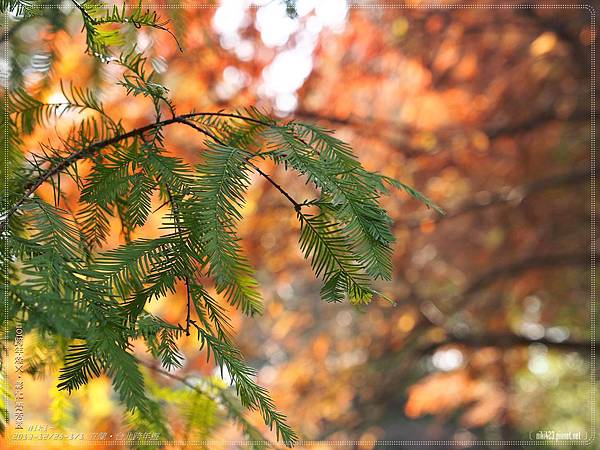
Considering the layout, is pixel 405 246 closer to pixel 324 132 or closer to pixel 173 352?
pixel 324 132

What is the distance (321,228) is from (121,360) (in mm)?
233

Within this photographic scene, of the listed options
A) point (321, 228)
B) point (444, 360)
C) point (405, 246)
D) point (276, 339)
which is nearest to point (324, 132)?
point (321, 228)

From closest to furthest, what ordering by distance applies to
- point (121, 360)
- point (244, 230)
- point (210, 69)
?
point (121, 360) → point (210, 69) → point (244, 230)

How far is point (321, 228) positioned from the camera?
64cm

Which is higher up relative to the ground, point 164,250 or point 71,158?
point 71,158

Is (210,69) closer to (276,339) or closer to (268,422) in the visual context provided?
(268,422)

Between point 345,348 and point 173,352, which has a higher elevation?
point 345,348

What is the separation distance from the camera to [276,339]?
3773 millimetres

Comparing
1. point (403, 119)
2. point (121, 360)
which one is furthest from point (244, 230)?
point (121, 360)

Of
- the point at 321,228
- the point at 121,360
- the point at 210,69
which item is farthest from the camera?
the point at 210,69

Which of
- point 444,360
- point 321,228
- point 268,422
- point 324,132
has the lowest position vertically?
point 268,422

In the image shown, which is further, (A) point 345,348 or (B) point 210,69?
(A) point 345,348

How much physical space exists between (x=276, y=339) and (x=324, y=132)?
315 cm

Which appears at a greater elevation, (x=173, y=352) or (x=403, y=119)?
(x=403, y=119)
